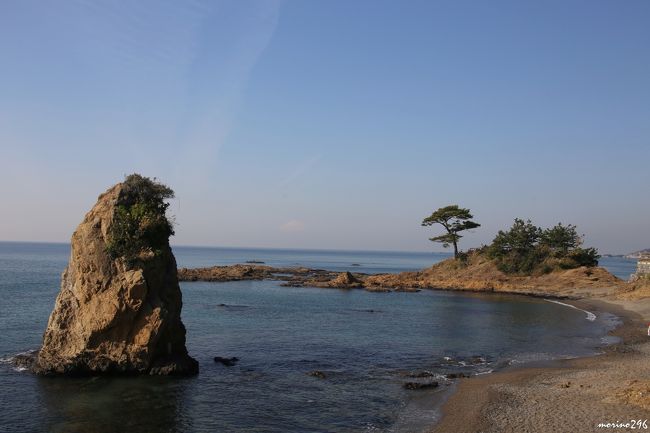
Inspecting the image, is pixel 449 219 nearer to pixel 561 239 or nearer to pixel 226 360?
pixel 561 239

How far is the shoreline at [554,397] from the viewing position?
68.0ft

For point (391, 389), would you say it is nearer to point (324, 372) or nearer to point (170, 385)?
point (324, 372)

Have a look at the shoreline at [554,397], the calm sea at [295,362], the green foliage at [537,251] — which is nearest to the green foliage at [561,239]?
the green foliage at [537,251]

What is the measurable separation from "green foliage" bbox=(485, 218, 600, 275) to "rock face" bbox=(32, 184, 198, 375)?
7847cm

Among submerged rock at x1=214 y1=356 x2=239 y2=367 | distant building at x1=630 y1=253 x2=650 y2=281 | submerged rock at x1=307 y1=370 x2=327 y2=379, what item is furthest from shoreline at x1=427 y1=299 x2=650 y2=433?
distant building at x1=630 y1=253 x2=650 y2=281

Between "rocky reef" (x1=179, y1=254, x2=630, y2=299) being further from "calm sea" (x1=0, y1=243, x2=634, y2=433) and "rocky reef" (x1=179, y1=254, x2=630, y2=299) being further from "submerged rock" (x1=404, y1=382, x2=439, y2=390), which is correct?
"submerged rock" (x1=404, y1=382, x2=439, y2=390)

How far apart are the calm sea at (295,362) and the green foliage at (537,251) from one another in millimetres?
27008

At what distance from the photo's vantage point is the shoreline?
20734 mm

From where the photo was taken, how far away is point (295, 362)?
33.1 meters

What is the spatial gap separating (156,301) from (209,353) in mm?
7756

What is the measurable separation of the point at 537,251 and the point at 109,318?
84.4 meters

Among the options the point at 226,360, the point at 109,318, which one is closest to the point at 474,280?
the point at 226,360

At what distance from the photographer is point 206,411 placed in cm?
2316

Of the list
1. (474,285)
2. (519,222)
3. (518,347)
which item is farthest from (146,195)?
(519,222)
